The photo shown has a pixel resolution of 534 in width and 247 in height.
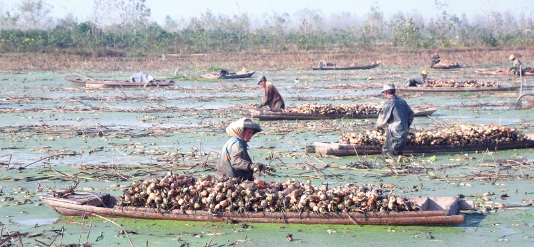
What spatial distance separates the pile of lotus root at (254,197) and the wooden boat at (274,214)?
6cm

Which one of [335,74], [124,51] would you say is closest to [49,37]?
[124,51]

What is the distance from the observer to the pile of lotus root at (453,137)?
11.9m

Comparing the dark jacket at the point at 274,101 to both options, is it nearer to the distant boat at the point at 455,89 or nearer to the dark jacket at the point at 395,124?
the dark jacket at the point at 395,124

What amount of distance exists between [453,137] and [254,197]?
18.2 ft

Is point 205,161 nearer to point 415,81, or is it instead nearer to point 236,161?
point 236,161

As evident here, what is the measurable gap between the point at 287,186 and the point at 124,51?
4227 cm

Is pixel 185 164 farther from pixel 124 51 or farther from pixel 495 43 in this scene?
pixel 495 43

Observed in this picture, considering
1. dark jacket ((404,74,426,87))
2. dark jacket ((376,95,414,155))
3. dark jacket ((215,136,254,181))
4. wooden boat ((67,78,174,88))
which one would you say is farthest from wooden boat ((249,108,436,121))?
wooden boat ((67,78,174,88))

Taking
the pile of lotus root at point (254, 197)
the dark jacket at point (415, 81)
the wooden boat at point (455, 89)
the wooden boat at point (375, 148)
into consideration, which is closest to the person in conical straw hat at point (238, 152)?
the pile of lotus root at point (254, 197)

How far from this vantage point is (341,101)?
874 inches

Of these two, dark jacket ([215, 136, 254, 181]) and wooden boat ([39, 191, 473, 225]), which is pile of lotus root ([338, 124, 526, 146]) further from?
wooden boat ([39, 191, 473, 225])

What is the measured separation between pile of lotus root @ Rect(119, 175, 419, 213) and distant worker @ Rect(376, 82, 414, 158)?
13.3ft

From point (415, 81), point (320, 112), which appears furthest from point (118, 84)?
point (320, 112)

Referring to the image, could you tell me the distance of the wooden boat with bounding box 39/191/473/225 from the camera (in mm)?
7164
